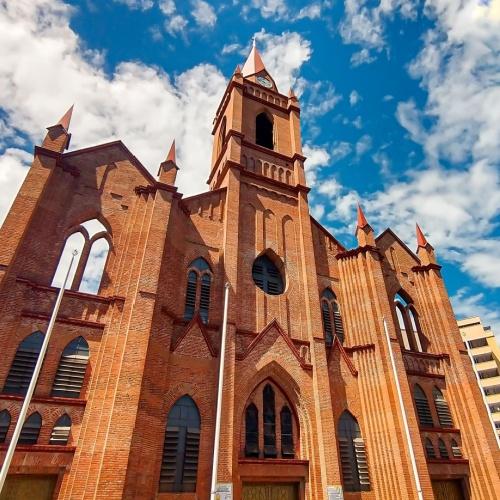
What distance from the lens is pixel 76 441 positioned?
1052 centimetres

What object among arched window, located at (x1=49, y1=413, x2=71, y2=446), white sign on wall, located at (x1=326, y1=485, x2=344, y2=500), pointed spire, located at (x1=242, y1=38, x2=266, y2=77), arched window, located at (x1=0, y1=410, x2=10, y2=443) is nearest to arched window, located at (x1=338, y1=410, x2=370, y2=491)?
white sign on wall, located at (x1=326, y1=485, x2=344, y2=500)

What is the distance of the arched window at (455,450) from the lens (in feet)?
53.6

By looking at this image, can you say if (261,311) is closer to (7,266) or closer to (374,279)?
(374,279)

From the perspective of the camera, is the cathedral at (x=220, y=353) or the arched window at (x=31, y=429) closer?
the arched window at (x=31, y=429)

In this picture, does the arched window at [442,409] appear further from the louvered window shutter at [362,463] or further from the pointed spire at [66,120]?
the pointed spire at [66,120]

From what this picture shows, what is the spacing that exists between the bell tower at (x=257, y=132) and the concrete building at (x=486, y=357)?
47.4 m

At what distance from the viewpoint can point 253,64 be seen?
96.3 feet

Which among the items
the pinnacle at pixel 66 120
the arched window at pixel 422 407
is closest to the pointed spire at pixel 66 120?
the pinnacle at pixel 66 120

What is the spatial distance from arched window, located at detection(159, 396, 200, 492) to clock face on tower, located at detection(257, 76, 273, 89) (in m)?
23.1

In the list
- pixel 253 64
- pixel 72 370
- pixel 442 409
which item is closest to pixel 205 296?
pixel 72 370

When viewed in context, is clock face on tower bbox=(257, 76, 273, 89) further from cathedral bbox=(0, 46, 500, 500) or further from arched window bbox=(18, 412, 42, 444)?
arched window bbox=(18, 412, 42, 444)

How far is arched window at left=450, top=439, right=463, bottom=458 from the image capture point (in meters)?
16.3

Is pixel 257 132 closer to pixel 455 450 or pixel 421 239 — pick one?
pixel 421 239

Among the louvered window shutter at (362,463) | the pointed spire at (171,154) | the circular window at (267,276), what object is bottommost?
the louvered window shutter at (362,463)
